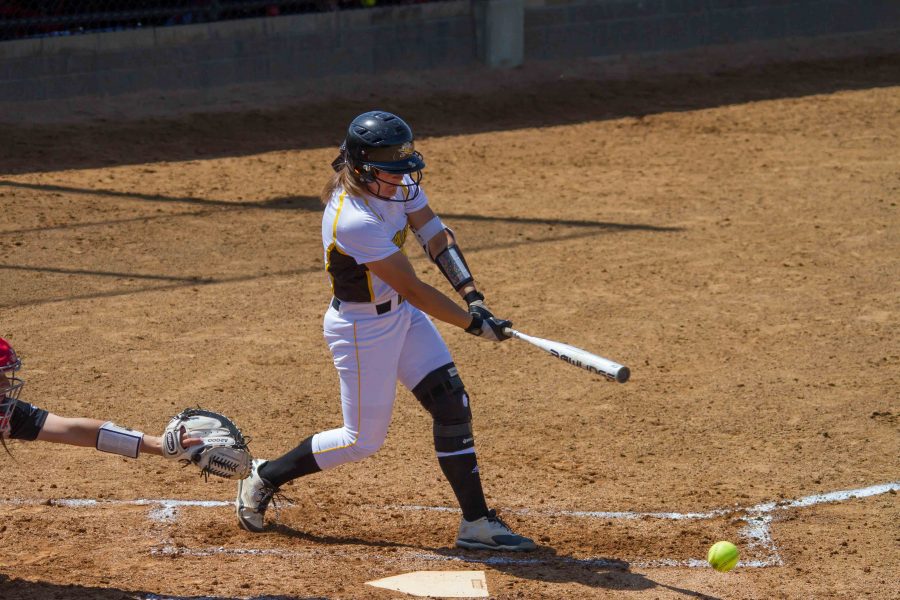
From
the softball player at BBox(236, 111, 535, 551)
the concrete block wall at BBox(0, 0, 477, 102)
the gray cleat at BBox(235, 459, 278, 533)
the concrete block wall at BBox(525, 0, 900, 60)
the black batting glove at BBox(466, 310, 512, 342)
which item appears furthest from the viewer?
the concrete block wall at BBox(525, 0, 900, 60)

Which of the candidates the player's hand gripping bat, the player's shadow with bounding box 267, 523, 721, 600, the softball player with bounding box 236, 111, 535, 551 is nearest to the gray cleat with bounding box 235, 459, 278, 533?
the softball player with bounding box 236, 111, 535, 551

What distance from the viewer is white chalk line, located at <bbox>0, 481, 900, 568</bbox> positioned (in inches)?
188

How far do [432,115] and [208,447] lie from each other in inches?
327

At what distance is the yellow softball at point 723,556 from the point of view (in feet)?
14.8

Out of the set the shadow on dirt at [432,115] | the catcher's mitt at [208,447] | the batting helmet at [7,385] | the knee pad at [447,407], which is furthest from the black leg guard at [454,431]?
the shadow on dirt at [432,115]

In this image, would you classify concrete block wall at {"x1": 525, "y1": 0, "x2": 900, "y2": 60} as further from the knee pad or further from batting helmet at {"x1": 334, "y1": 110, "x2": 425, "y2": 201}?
the knee pad

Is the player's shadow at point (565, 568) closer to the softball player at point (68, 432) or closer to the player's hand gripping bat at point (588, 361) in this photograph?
the player's hand gripping bat at point (588, 361)

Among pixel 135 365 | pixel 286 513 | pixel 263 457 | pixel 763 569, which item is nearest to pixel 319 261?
pixel 135 365

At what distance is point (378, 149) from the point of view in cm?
458

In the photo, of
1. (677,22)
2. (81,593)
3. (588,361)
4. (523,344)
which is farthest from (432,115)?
(81,593)

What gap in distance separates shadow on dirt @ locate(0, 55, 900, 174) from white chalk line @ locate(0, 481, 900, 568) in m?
6.06

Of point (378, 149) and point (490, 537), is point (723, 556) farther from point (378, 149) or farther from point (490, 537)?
point (378, 149)

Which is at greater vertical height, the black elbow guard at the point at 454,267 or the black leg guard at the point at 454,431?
the black elbow guard at the point at 454,267

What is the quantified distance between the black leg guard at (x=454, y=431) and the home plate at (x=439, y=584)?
0.31 metres
